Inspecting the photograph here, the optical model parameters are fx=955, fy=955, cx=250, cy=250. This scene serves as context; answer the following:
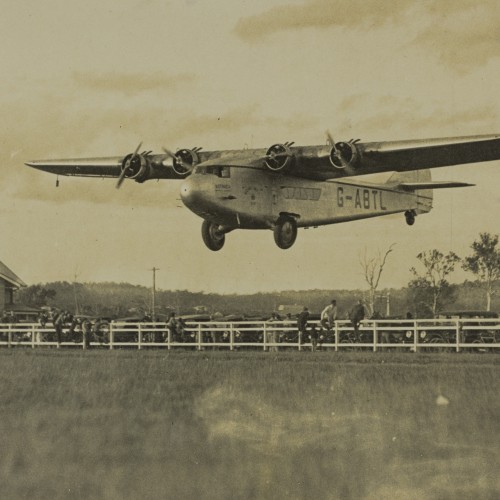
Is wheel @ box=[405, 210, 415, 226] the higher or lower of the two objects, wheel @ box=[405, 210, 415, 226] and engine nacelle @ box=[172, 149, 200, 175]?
the lower

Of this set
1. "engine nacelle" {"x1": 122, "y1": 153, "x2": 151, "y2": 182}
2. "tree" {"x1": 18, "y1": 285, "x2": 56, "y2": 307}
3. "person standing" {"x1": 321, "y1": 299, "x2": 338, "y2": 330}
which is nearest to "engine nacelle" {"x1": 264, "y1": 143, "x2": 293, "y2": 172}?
"engine nacelle" {"x1": 122, "y1": 153, "x2": 151, "y2": 182}

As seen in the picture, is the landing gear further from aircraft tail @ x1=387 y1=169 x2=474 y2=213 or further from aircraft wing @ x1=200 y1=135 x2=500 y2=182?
aircraft wing @ x1=200 y1=135 x2=500 y2=182

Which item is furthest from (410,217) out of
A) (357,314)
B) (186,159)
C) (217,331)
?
(357,314)

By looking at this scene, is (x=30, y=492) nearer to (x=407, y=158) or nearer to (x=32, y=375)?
(x=32, y=375)

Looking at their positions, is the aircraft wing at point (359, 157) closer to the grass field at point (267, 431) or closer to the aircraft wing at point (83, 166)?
the aircraft wing at point (83, 166)

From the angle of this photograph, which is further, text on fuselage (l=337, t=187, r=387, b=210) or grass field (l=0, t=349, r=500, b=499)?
text on fuselage (l=337, t=187, r=387, b=210)

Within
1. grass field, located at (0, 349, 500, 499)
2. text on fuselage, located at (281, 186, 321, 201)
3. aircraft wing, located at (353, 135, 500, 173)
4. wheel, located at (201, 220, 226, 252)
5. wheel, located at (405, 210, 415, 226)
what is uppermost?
aircraft wing, located at (353, 135, 500, 173)

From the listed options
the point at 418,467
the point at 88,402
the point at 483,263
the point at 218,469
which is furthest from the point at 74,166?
the point at 483,263
